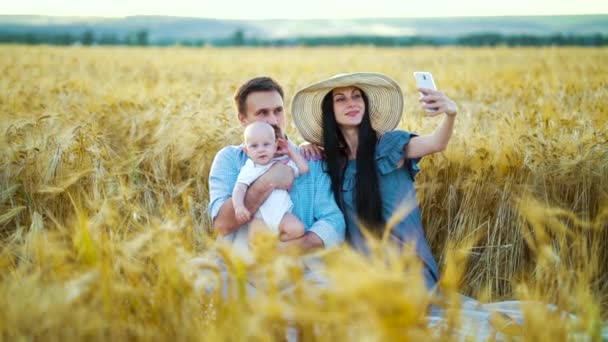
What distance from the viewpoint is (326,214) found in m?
2.78

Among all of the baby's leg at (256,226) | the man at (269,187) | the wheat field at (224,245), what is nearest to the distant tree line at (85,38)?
the wheat field at (224,245)

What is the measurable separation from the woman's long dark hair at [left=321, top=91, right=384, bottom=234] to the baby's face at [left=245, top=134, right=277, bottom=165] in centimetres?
33

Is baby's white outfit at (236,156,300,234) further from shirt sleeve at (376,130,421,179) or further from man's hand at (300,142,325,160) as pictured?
shirt sleeve at (376,130,421,179)

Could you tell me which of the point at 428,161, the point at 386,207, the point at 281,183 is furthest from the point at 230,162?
the point at 428,161

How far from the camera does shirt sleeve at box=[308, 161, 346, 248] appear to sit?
8.77ft

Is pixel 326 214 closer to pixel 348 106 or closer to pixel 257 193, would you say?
pixel 257 193

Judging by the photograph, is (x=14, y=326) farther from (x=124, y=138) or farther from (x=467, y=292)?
(x=124, y=138)

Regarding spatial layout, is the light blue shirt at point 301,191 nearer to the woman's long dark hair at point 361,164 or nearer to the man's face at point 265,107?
the woman's long dark hair at point 361,164

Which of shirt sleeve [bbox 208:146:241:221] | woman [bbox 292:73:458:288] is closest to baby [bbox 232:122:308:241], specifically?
shirt sleeve [bbox 208:146:241:221]

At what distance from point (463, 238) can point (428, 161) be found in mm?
449

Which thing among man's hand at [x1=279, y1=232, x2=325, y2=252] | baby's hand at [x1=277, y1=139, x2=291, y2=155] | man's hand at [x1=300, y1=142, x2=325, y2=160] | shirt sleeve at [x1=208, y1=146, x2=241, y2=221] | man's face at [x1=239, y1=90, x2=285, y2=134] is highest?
man's face at [x1=239, y1=90, x2=285, y2=134]

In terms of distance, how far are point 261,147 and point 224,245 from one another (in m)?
1.15

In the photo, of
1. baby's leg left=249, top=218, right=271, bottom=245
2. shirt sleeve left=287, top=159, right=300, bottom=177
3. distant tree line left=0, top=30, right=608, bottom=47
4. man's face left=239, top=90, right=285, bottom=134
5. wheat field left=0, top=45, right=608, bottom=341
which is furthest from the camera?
distant tree line left=0, top=30, right=608, bottom=47

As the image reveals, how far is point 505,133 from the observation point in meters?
3.45
